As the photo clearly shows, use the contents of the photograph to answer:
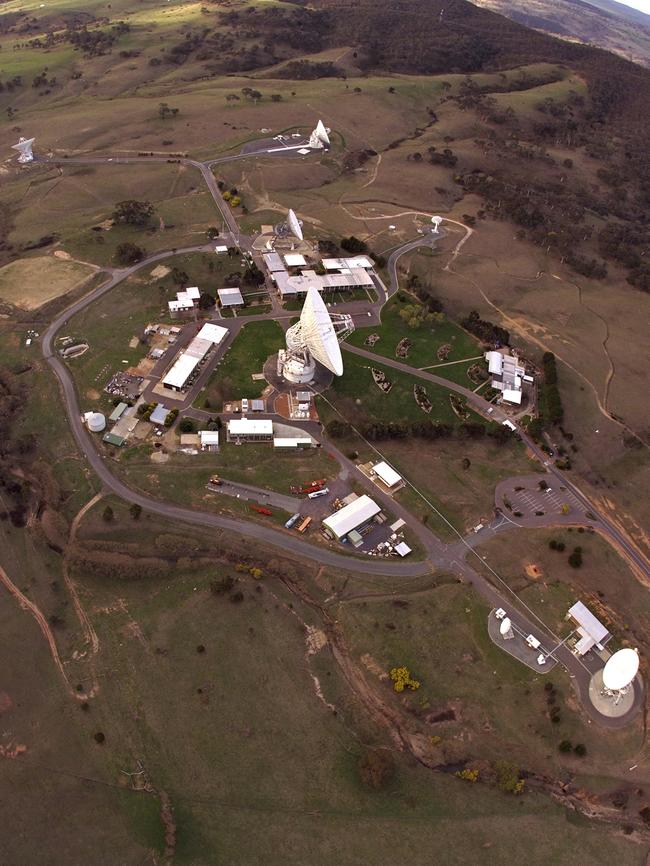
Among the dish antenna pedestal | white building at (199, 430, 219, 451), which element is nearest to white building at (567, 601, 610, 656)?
white building at (199, 430, 219, 451)

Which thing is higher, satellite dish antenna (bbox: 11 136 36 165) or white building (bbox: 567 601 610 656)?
satellite dish antenna (bbox: 11 136 36 165)

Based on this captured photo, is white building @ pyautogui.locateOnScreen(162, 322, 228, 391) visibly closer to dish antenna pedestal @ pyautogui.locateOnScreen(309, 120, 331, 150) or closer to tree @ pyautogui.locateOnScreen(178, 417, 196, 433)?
tree @ pyautogui.locateOnScreen(178, 417, 196, 433)

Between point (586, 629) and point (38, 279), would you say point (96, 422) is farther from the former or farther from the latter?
point (586, 629)

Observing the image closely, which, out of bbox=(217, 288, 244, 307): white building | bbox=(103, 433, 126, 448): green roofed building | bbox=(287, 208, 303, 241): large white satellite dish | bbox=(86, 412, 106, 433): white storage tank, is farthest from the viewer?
bbox=(287, 208, 303, 241): large white satellite dish

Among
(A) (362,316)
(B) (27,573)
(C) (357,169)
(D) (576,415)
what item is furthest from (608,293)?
(B) (27,573)

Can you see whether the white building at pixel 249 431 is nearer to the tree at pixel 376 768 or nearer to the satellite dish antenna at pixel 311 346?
the satellite dish antenna at pixel 311 346

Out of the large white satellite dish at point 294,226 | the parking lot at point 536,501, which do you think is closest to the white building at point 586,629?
the parking lot at point 536,501

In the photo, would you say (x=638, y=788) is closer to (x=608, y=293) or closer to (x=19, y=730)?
(x=19, y=730)
